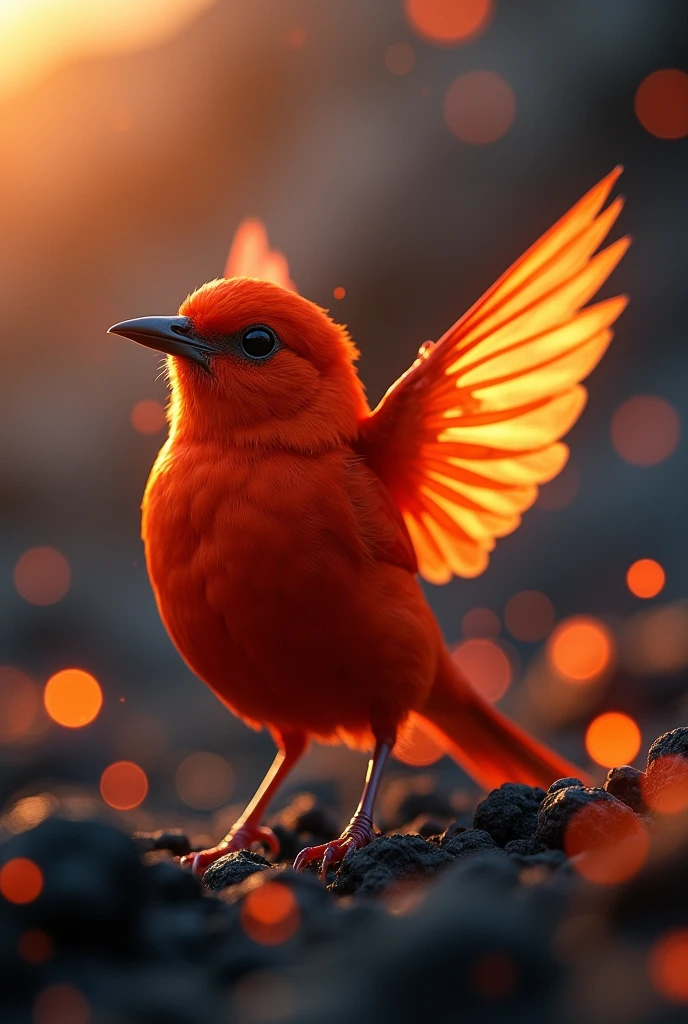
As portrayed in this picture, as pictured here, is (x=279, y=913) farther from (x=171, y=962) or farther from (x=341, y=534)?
(x=341, y=534)

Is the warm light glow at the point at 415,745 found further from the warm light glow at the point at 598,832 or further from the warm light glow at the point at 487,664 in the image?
the warm light glow at the point at 487,664

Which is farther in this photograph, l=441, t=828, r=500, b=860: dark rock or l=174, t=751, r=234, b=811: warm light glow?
l=174, t=751, r=234, b=811: warm light glow

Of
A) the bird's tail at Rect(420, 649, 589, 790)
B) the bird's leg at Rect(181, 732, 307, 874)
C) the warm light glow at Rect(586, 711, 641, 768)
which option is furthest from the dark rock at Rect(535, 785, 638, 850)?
the warm light glow at Rect(586, 711, 641, 768)

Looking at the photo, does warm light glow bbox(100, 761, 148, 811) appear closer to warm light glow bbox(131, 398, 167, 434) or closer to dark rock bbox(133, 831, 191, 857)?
dark rock bbox(133, 831, 191, 857)

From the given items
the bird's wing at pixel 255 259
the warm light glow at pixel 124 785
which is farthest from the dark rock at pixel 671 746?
the warm light glow at pixel 124 785

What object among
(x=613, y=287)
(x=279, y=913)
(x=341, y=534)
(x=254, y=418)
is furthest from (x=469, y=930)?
(x=613, y=287)

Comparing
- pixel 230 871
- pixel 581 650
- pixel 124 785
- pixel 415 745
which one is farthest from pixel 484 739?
pixel 124 785

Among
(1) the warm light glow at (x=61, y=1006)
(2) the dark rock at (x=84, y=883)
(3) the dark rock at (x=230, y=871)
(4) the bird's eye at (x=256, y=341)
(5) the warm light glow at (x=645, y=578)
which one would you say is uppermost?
(4) the bird's eye at (x=256, y=341)

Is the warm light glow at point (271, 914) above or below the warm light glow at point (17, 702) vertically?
above
